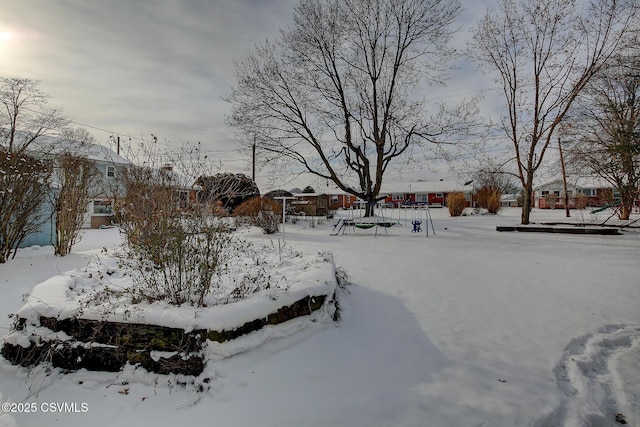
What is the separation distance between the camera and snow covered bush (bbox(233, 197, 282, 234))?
1285cm

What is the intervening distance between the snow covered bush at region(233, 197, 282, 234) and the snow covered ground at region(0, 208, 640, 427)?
26.8ft

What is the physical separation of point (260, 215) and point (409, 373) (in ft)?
35.4

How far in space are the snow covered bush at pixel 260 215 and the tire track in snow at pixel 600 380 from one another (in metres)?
10.4

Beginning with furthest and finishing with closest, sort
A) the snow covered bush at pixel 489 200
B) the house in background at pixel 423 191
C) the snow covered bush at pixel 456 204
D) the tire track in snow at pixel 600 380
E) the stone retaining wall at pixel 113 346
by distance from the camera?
the house in background at pixel 423 191
the snow covered bush at pixel 489 200
the snow covered bush at pixel 456 204
the stone retaining wall at pixel 113 346
the tire track in snow at pixel 600 380

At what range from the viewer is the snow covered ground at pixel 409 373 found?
7.97 ft

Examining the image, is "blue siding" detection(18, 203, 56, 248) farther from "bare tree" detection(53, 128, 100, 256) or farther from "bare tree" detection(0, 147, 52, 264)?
"bare tree" detection(0, 147, 52, 264)

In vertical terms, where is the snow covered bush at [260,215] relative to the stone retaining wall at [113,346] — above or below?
above

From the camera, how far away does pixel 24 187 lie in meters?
7.20

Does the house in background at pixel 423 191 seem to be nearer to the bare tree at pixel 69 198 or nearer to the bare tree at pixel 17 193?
the bare tree at pixel 69 198

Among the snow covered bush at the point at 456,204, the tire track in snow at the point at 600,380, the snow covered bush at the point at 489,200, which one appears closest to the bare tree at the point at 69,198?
the tire track in snow at the point at 600,380

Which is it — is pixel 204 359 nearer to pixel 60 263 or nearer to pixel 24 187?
pixel 60 263

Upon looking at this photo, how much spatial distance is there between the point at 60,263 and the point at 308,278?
6296 mm

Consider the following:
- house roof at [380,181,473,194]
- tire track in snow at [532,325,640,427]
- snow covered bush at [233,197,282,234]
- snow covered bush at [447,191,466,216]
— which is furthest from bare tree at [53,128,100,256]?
house roof at [380,181,473,194]

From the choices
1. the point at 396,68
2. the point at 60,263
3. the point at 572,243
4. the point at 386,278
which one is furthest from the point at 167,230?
the point at 396,68
